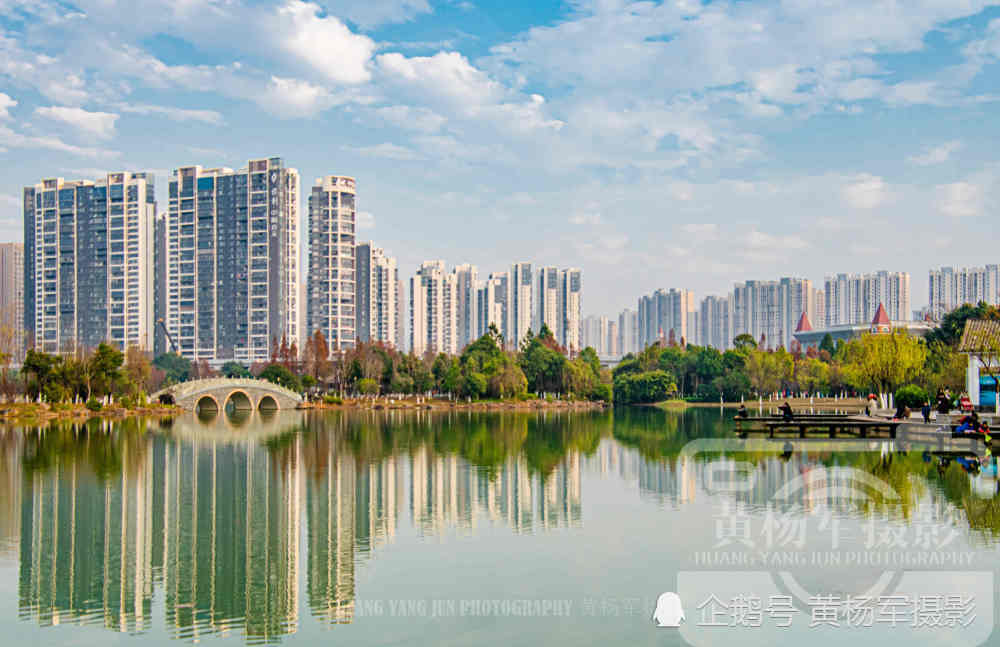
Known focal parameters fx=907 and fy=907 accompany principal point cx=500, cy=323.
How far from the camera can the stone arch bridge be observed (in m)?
60.9

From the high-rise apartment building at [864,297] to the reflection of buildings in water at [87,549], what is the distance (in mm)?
132711

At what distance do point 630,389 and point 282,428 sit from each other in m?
39.5

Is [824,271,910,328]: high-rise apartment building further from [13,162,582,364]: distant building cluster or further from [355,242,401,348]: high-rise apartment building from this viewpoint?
[13,162,582,364]: distant building cluster

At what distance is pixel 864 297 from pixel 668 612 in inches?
5776

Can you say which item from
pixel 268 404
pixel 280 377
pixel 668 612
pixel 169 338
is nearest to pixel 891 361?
pixel 668 612

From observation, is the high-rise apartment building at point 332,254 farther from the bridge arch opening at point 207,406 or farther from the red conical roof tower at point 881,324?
the red conical roof tower at point 881,324

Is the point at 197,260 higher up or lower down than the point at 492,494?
higher up

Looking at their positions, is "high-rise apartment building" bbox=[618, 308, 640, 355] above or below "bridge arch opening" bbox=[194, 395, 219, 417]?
above

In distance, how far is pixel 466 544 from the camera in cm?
1550

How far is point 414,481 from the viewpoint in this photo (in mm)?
23391

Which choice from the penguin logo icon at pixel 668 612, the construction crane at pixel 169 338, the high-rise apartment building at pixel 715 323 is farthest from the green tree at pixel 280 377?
the high-rise apartment building at pixel 715 323

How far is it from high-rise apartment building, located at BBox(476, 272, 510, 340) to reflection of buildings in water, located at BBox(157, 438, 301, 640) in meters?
111

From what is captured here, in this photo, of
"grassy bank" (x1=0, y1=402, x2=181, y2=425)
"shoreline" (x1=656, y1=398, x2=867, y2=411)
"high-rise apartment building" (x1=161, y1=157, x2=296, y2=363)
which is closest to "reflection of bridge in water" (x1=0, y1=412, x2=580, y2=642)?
"grassy bank" (x1=0, y1=402, x2=181, y2=425)

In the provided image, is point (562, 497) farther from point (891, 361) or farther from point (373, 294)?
point (373, 294)
